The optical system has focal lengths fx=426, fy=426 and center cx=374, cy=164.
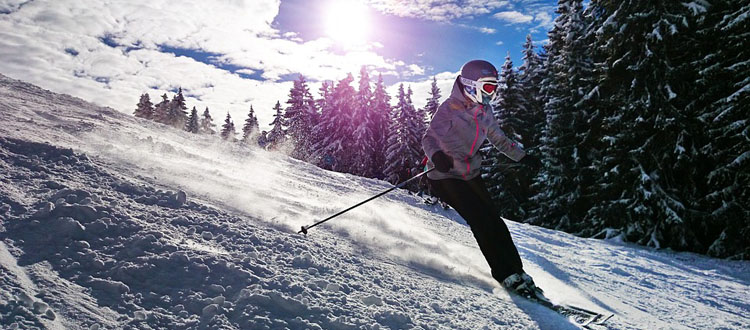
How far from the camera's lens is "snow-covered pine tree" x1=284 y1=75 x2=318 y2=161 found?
146 feet

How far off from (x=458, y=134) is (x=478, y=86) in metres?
0.55

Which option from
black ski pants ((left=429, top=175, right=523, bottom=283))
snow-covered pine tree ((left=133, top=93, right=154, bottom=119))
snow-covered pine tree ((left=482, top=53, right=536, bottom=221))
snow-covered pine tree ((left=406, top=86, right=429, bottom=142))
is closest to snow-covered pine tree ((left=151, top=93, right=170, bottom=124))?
snow-covered pine tree ((left=133, top=93, right=154, bottom=119))

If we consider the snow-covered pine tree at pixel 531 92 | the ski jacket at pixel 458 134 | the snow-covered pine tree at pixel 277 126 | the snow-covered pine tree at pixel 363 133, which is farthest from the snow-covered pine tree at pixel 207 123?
the ski jacket at pixel 458 134

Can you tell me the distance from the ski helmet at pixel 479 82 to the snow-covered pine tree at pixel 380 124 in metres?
36.4

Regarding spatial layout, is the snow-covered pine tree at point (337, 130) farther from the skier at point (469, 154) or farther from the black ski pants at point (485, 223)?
the black ski pants at point (485, 223)

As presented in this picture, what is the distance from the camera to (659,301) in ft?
15.9

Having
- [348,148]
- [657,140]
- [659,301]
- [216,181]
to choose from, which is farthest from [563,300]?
[348,148]

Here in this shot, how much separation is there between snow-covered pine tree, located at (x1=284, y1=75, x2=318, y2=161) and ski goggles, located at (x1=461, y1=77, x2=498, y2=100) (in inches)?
1545

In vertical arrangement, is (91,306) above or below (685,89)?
below

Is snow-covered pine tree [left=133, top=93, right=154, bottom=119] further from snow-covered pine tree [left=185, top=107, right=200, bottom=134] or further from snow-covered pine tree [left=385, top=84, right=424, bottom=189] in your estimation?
snow-covered pine tree [left=385, top=84, right=424, bottom=189]

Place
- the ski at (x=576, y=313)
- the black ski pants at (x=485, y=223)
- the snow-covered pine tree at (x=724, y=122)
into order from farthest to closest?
the snow-covered pine tree at (x=724, y=122)
the black ski pants at (x=485, y=223)
the ski at (x=576, y=313)

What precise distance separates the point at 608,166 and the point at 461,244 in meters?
10.6

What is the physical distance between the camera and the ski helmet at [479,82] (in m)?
4.46

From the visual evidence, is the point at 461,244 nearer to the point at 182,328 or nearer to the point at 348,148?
the point at 182,328
